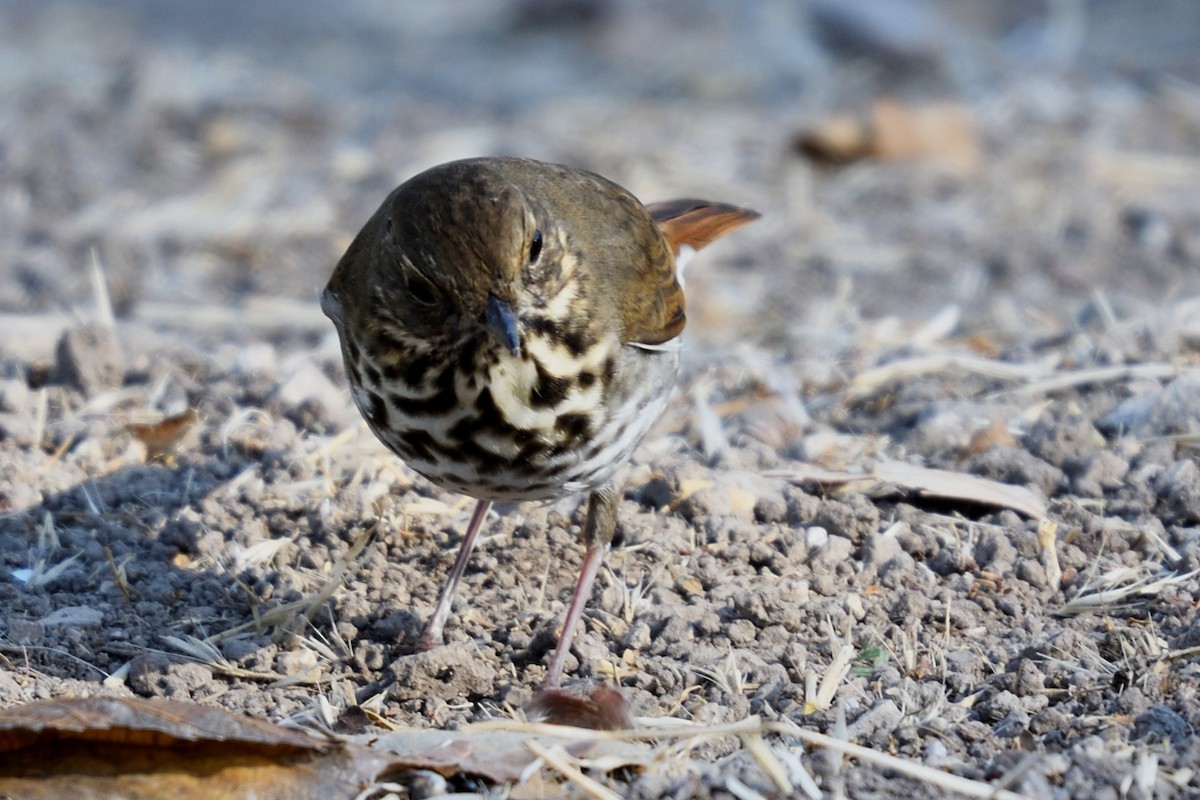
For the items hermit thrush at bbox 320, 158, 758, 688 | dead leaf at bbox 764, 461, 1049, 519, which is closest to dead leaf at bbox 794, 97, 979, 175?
dead leaf at bbox 764, 461, 1049, 519

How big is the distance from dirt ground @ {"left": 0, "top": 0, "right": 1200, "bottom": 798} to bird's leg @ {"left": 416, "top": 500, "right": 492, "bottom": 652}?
0.07m

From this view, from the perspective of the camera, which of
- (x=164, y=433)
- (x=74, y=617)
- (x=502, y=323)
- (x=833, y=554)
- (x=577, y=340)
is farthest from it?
(x=164, y=433)

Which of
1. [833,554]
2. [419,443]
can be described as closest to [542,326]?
[419,443]

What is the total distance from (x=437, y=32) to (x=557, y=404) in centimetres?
1349

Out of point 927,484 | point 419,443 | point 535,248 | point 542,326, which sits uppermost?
point 535,248

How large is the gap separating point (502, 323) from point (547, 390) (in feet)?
1.14

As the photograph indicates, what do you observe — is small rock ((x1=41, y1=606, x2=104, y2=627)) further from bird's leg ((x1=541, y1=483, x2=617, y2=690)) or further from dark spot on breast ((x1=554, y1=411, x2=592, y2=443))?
dark spot on breast ((x1=554, y1=411, x2=592, y2=443))

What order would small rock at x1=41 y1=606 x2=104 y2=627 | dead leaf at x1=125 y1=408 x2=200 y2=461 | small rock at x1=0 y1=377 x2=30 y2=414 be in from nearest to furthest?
small rock at x1=41 y1=606 x2=104 y2=627 → dead leaf at x1=125 y1=408 x2=200 y2=461 → small rock at x1=0 y1=377 x2=30 y2=414

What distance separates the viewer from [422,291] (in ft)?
12.8

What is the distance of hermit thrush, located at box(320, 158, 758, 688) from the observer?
3832mm

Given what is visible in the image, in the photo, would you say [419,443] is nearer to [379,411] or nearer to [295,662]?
[379,411]

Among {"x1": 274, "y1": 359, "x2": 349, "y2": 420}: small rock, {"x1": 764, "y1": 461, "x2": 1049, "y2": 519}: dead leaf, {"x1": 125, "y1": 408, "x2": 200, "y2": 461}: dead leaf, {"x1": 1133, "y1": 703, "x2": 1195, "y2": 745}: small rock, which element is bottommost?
{"x1": 1133, "y1": 703, "x2": 1195, "y2": 745}: small rock

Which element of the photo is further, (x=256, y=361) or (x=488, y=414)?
(x=256, y=361)

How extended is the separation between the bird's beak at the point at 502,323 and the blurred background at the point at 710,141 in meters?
3.97
